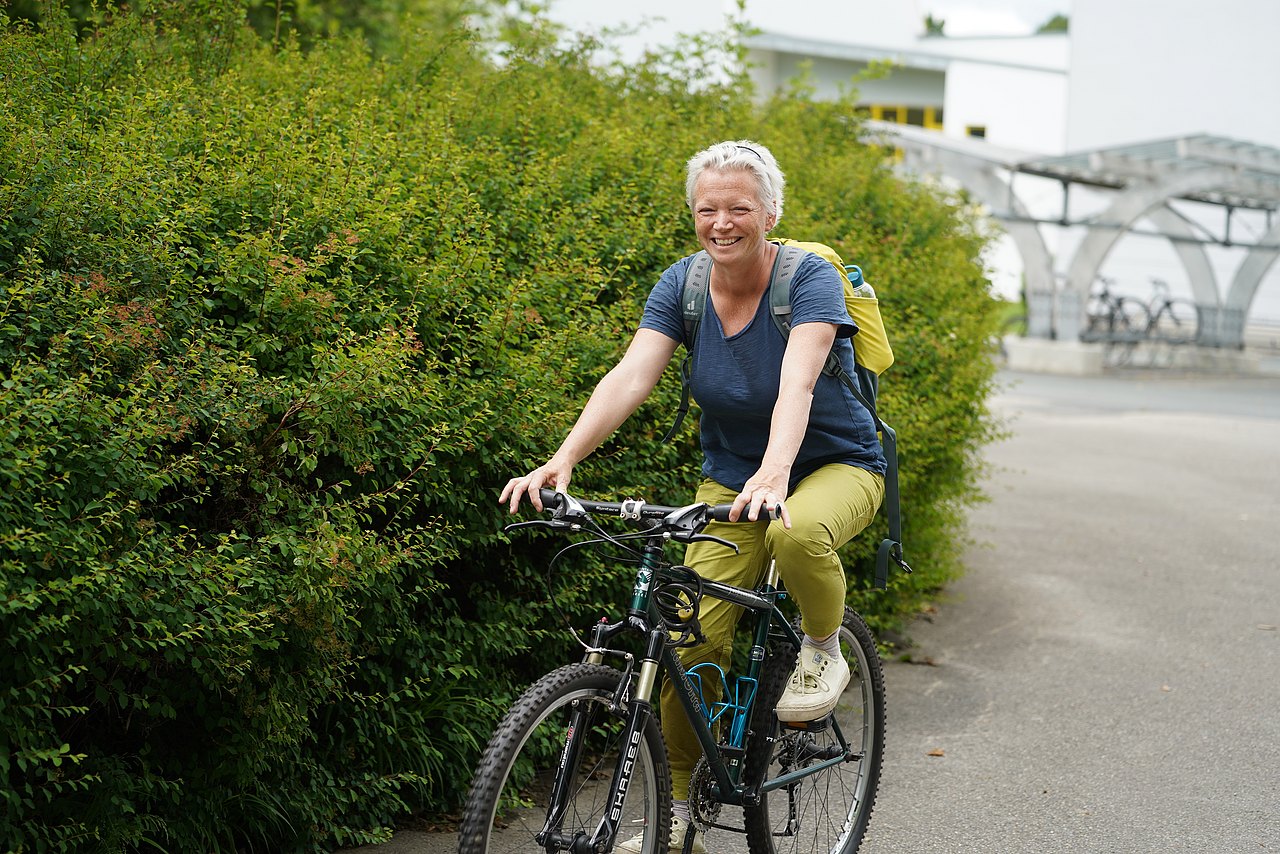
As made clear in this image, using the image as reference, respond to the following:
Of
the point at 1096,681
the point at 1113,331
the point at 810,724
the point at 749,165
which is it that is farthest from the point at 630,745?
the point at 1113,331

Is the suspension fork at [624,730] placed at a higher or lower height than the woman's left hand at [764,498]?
lower

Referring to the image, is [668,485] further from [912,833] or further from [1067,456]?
[1067,456]

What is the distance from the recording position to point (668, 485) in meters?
5.12

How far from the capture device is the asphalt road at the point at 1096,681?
15.9 feet

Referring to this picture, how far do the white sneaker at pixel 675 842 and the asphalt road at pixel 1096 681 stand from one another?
509 mm

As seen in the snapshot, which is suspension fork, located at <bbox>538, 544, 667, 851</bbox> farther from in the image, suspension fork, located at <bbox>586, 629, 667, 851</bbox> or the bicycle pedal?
the bicycle pedal

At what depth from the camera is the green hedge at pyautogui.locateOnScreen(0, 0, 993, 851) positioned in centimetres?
332

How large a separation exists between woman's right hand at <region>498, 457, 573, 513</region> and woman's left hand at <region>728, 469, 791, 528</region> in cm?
47

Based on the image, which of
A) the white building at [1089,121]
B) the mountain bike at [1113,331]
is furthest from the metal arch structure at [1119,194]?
the mountain bike at [1113,331]

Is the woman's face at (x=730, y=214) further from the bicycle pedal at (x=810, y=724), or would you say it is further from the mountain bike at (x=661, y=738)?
the bicycle pedal at (x=810, y=724)

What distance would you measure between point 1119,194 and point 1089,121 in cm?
1385

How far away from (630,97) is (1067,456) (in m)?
6.34

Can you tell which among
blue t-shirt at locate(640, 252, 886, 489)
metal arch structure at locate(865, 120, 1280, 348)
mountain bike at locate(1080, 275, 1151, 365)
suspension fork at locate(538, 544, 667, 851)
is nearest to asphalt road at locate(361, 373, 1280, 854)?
suspension fork at locate(538, 544, 667, 851)

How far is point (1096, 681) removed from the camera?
6504 millimetres
